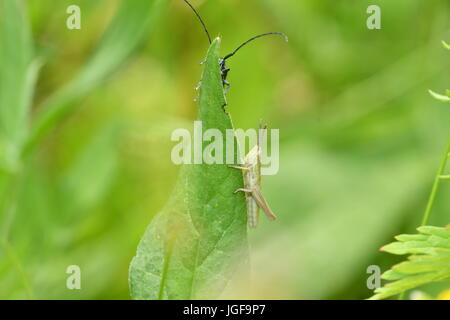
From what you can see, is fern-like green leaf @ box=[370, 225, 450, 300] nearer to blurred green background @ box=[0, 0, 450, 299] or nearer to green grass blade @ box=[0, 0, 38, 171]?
blurred green background @ box=[0, 0, 450, 299]

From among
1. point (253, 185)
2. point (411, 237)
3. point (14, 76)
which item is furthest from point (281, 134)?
point (411, 237)

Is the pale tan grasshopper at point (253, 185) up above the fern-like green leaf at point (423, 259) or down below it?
above

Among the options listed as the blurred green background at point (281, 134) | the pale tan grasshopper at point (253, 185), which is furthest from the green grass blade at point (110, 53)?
the pale tan grasshopper at point (253, 185)

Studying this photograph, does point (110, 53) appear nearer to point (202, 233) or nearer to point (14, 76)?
point (14, 76)

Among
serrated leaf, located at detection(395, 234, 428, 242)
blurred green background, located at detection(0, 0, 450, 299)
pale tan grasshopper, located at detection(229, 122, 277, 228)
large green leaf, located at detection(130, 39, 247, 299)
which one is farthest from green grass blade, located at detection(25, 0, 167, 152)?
serrated leaf, located at detection(395, 234, 428, 242)

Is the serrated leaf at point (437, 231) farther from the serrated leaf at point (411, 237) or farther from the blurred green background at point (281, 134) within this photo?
the blurred green background at point (281, 134)
